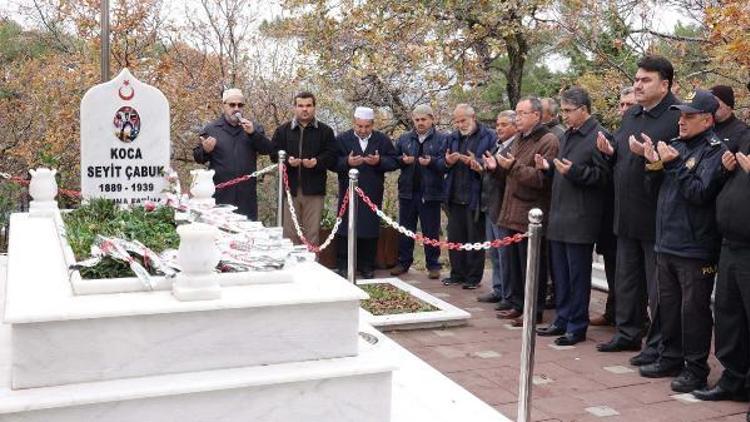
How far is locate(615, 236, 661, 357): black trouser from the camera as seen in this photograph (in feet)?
17.8

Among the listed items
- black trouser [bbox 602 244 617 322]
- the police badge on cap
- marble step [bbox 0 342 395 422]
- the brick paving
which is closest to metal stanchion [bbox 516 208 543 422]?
the brick paving

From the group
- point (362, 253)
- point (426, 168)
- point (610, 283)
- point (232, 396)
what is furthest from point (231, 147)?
point (232, 396)

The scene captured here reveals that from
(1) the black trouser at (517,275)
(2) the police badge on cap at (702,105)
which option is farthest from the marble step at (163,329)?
(1) the black trouser at (517,275)

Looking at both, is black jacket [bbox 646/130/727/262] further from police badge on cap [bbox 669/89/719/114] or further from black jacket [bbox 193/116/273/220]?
black jacket [bbox 193/116/273/220]

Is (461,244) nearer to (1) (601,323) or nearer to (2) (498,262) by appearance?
(2) (498,262)

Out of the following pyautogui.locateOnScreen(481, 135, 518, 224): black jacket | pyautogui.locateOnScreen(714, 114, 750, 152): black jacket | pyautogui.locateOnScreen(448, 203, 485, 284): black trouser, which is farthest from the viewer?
pyautogui.locateOnScreen(448, 203, 485, 284): black trouser

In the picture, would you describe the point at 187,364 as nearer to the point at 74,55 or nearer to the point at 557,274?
the point at 557,274

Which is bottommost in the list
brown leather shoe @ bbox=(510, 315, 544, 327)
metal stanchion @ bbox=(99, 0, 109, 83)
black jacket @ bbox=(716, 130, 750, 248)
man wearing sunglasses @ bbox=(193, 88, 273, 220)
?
brown leather shoe @ bbox=(510, 315, 544, 327)

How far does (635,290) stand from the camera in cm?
563

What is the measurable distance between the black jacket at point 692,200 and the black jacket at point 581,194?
774 mm

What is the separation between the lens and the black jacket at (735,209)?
4391 mm

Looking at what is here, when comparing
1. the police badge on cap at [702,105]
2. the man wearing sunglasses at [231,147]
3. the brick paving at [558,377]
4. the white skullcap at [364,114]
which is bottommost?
the brick paving at [558,377]

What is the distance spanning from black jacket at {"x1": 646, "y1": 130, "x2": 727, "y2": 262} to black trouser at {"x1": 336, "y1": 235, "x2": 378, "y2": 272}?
3897 millimetres

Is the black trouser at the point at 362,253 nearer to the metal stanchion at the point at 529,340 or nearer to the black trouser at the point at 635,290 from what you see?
the black trouser at the point at 635,290
